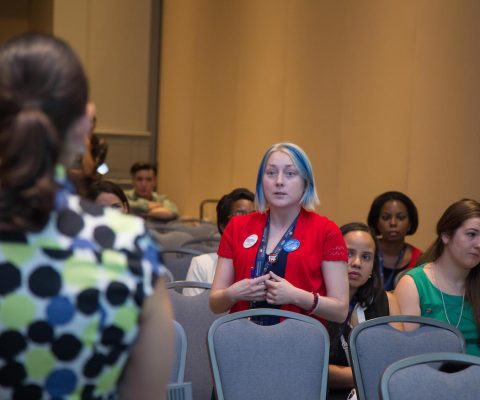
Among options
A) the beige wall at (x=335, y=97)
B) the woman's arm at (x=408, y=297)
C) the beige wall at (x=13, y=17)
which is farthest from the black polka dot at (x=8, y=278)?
the beige wall at (x=13, y=17)

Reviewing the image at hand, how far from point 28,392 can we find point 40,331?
0.32 ft

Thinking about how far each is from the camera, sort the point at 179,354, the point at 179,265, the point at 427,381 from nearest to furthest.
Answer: the point at 427,381 → the point at 179,354 → the point at 179,265

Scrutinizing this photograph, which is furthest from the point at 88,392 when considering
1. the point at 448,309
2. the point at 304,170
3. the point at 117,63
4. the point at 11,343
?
the point at 117,63

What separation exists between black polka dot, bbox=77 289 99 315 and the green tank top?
9.50ft

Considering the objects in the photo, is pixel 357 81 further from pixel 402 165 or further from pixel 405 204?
pixel 405 204

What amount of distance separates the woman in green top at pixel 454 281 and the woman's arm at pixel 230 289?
3.18 feet

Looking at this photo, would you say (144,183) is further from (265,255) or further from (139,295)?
(139,295)

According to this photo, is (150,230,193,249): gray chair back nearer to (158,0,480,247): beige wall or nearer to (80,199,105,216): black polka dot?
(158,0,480,247): beige wall

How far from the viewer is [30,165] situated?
134cm

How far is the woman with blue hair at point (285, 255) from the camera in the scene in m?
3.38

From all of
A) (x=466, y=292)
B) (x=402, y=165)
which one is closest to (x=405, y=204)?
(x=402, y=165)

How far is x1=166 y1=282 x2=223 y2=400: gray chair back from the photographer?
13.3ft

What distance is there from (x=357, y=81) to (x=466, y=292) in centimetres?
433

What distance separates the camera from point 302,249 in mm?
3453
